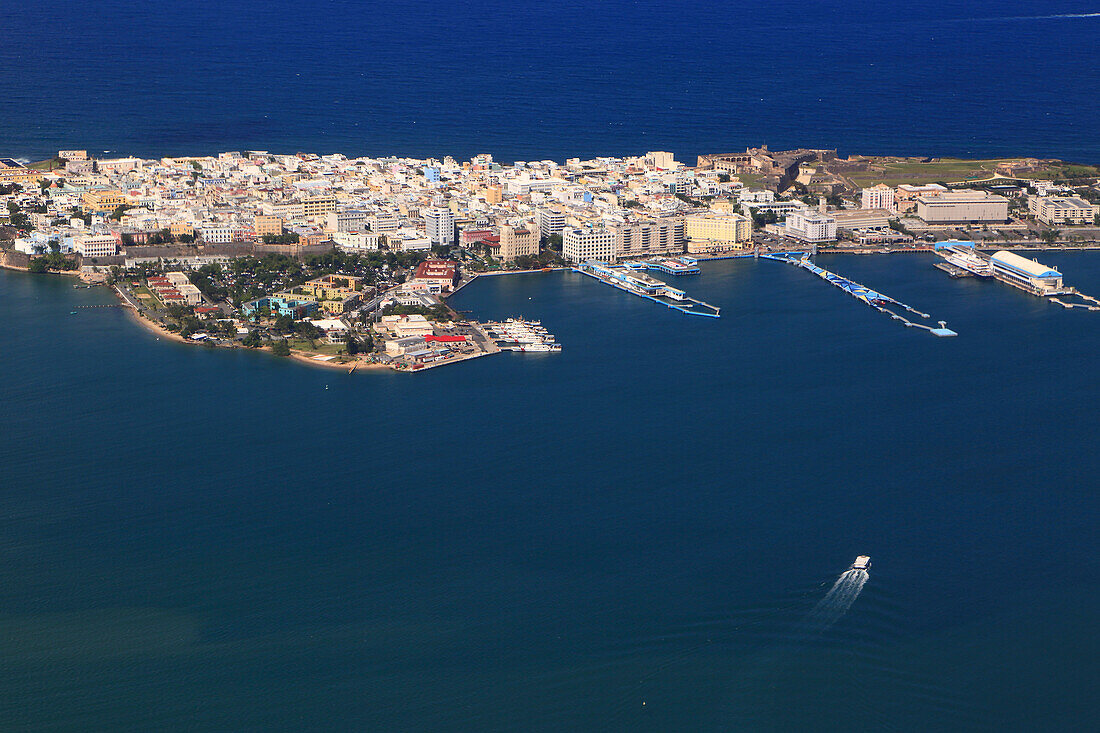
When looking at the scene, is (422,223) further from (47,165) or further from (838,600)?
(838,600)

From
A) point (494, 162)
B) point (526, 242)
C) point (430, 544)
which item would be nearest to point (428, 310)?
point (526, 242)

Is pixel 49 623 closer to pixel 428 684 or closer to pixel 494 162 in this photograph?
pixel 428 684

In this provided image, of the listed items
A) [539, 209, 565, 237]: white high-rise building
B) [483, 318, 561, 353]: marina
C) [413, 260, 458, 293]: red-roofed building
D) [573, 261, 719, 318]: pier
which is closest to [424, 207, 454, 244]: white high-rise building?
[539, 209, 565, 237]: white high-rise building

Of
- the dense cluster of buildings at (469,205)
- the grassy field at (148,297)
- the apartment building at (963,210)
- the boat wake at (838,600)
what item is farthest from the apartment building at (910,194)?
the boat wake at (838,600)

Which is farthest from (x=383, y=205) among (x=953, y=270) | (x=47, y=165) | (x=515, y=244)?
(x=953, y=270)

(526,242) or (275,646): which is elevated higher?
(526,242)

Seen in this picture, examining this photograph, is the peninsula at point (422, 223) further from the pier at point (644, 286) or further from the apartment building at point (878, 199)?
the pier at point (644, 286)
